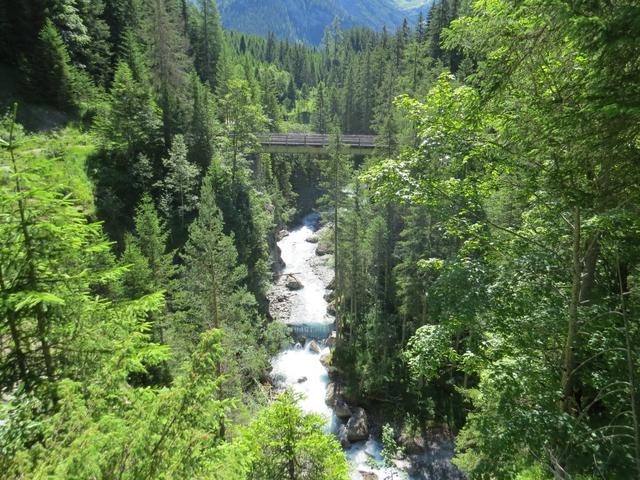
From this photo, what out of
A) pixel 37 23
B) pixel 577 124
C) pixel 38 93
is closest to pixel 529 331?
pixel 577 124

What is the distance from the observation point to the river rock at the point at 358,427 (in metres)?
22.0

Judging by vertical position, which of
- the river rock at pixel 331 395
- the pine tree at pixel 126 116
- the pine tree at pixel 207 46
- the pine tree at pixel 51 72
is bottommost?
the river rock at pixel 331 395

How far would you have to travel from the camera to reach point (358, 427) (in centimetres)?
2238

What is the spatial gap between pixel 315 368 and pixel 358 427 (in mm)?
6573

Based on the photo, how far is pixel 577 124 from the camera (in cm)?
397

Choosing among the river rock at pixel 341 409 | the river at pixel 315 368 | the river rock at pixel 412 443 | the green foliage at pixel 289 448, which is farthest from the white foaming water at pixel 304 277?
the green foliage at pixel 289 448

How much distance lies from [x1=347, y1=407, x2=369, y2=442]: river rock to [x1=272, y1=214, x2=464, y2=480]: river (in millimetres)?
381

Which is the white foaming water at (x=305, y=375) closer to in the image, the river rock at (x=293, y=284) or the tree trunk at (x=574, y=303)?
the river rock at (x=293, y=284)

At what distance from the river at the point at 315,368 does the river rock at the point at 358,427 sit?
1.25ft

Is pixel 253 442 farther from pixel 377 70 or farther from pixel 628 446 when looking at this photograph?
pixel 377 70

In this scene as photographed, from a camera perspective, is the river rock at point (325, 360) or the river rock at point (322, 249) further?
the river rock at point (322, 249)

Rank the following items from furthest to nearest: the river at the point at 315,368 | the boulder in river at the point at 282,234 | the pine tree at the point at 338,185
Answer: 1. the boulder in river at the point at 282,234
2. the pine tree at the point at 338,185
3. the river at the point at 315,368

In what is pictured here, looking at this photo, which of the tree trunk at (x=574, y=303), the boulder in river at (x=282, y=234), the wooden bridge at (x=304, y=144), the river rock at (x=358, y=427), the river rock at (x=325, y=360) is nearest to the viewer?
the tree trunk at (x=574, y=303)

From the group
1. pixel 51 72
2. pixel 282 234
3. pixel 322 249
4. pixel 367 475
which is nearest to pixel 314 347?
pixel 367 475
